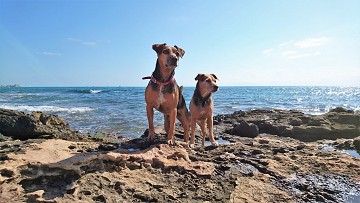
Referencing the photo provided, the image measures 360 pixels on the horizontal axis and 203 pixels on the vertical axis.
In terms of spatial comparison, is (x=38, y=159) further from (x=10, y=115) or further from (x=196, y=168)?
(x=10, y=115)

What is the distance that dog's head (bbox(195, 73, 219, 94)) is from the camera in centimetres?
612

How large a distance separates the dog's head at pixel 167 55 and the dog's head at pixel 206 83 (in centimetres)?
106

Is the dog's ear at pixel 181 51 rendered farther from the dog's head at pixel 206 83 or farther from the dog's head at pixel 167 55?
the dog's head at pixel 206 83

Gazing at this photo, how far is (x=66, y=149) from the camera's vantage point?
4434mm

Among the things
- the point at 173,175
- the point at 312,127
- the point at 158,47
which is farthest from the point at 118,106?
the point at 173,175

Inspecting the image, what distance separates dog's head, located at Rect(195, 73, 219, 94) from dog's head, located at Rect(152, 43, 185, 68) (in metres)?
1.06

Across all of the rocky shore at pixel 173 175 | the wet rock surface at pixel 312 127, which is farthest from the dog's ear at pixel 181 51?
the wet rock surface at pixel 312 127

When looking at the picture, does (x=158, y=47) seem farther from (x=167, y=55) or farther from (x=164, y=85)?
(x=164, y=85)

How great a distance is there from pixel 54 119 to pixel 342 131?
352 inches

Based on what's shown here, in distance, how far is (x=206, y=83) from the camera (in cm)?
616

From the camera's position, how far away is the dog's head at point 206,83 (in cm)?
612

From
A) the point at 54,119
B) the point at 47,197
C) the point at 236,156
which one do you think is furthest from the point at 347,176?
the point at 54,119

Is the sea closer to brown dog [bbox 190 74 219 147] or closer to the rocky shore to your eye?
brown dog [bbox 190 74 219 147]

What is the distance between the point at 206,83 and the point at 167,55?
1.34 meters
